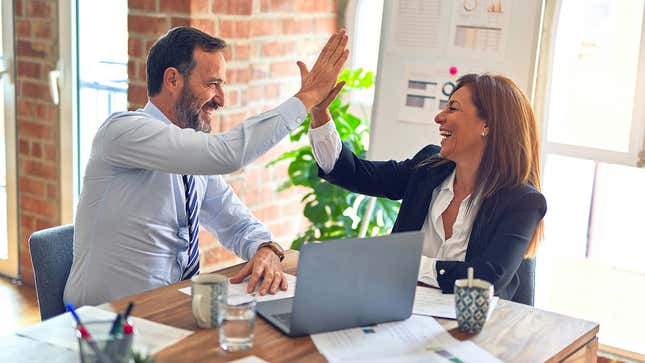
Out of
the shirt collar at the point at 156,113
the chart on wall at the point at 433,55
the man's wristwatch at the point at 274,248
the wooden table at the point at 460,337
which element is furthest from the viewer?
the chart on wall at the point at 433,55

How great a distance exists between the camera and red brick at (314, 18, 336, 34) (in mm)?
3961

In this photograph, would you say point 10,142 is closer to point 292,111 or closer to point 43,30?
point 43,30

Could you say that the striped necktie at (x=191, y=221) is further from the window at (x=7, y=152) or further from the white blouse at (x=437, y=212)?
the window at (x=7, y=152)

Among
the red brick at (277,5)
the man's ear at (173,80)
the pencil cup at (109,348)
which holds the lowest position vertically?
the pencil cup at (109,348)

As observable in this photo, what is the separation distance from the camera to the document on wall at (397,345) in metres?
1.64

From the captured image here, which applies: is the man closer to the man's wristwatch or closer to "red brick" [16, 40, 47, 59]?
the man's wristwatch

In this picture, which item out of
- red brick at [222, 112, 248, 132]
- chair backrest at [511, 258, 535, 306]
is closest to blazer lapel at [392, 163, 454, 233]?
chair backrest at [511, 258, 535, 306]

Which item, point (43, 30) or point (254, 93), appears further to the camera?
point (43, 30)

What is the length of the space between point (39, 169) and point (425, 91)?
1.90m

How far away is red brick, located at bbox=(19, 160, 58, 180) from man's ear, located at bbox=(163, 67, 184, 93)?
1874 millimetres

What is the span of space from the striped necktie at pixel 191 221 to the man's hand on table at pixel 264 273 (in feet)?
0.81

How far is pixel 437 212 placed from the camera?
2.40 meters

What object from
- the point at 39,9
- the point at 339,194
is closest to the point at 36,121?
the point at 39,9

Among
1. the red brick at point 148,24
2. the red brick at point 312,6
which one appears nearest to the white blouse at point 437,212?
the red brick at point 148,24
